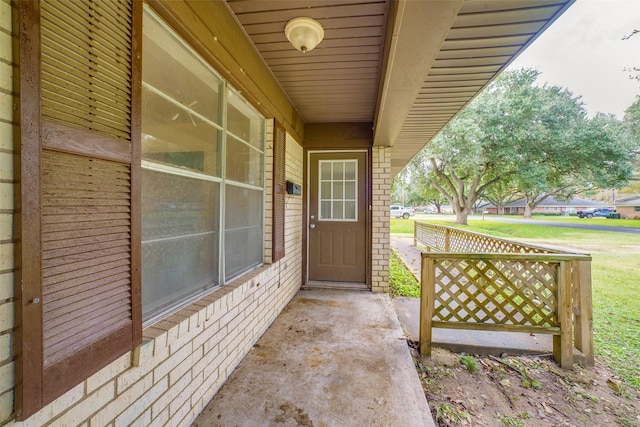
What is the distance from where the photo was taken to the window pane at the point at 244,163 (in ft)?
6.82

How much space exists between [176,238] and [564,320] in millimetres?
3284

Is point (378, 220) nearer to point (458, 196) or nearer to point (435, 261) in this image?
point (435, 261)

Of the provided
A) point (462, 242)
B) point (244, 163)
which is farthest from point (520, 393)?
point (462, 242)

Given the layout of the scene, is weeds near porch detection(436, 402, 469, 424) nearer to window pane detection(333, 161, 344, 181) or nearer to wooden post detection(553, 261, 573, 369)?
Answer: wooden post detection(553, 261, 573, 369)

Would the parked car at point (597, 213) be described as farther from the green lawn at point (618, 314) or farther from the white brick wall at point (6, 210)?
the white brick wall at point (6, 210)

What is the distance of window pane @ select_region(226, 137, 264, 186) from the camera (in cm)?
208

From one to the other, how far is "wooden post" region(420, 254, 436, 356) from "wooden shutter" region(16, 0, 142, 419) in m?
2.30

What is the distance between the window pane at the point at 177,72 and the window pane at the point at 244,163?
0.94ft

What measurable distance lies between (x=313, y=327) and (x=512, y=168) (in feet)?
48.4

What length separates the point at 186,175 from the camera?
60.8 inches

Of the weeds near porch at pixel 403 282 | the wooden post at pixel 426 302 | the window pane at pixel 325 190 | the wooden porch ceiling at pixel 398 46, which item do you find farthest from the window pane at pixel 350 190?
the wooden post at pixel 426 302

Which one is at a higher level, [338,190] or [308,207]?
[338,190]

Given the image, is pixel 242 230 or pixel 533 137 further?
pixel 533 137

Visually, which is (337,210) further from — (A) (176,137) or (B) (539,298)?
(A) (176,137)
